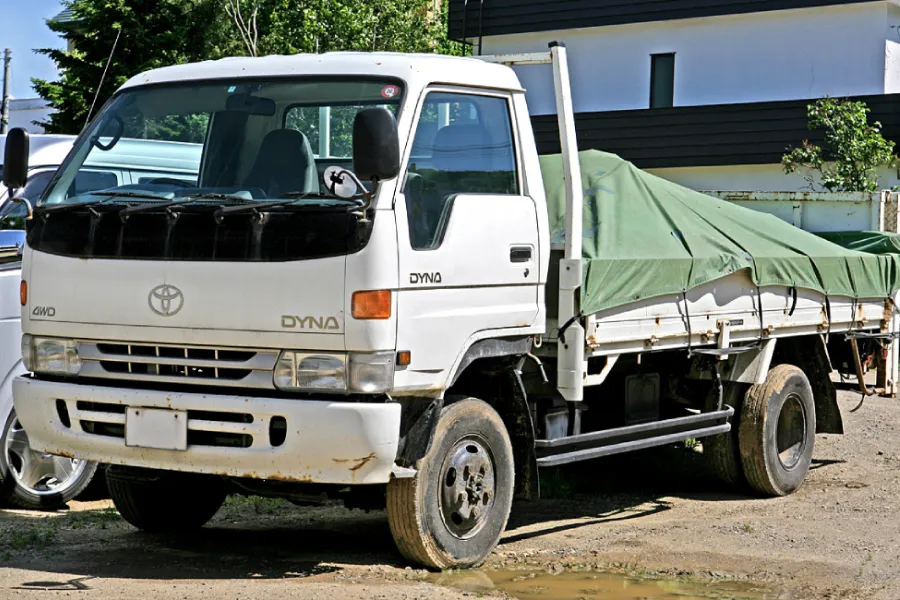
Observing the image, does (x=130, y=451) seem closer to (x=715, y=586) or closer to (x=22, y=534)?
(x=22, y=534)

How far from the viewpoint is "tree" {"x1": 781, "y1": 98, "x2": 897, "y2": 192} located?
2091 centimetres

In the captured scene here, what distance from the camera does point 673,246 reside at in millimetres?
9008

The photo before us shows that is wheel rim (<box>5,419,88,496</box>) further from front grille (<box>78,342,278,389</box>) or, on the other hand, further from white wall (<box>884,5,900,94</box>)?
white wall (<box>884,5,900,94</box>)

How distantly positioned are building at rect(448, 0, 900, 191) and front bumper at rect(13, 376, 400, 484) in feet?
52.4

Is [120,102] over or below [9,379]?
over

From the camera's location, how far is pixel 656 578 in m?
7.34

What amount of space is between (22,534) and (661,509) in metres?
4.36

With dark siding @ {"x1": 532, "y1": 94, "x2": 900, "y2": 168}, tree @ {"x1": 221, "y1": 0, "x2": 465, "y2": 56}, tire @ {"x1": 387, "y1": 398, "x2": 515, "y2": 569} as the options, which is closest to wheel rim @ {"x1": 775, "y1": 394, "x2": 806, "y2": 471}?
tire @ {"x1": 387, "y1": 398, "x2": 515, "y2": 569}

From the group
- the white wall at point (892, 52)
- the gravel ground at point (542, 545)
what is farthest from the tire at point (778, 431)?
the white wall at point (892, 52)

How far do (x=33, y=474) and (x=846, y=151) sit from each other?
50.5 ft

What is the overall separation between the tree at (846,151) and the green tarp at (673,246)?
397 inches

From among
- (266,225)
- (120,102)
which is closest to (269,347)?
(266,225)

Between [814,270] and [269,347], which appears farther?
[814,270]

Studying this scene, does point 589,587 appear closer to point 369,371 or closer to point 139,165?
point 369,371
